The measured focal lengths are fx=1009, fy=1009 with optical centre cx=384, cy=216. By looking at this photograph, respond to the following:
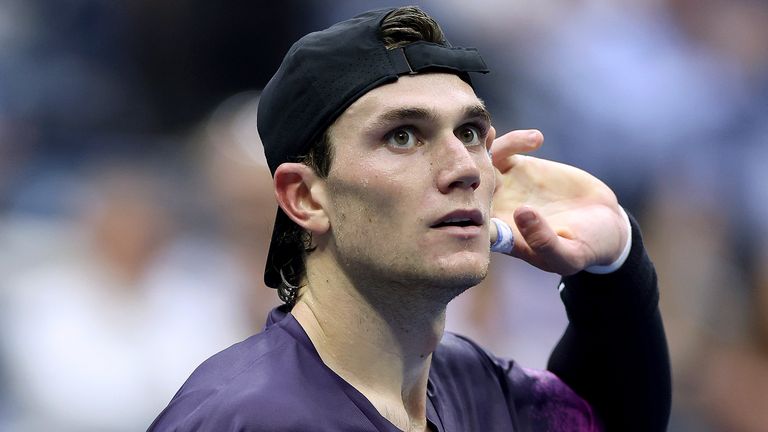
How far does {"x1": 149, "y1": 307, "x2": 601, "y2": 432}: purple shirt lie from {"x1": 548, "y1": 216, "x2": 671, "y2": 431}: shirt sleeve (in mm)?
82

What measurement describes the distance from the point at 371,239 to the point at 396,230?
0.17 feet

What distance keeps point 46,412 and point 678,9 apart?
3096 millimetres

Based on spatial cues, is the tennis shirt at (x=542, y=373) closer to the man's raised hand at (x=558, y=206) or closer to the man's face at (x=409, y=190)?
the man's raised hand at (x=558, y=206)

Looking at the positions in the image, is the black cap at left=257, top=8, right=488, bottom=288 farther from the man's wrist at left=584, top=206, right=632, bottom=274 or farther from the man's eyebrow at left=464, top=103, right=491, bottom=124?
the man's wrist at left=584, top=206, right=632, bottom=274

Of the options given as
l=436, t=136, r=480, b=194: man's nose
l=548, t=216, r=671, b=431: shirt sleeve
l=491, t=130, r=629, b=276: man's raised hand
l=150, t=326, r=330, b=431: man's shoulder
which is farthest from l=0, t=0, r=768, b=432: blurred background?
l=436, t=136, r=480, b=194: man's nose

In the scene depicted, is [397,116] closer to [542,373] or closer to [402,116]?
[402,116]

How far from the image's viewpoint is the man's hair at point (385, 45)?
6.07 ft

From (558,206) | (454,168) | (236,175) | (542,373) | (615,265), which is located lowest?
(542,373)

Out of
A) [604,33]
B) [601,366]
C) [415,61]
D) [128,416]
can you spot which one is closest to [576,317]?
[601,366]

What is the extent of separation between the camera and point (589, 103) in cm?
424

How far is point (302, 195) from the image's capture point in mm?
1908

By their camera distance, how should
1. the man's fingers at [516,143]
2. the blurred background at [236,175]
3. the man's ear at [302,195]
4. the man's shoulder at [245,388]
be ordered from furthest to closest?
the blurred background at [236,175], the man's fingers at [516,143], the man's ear at [302,195], the man's shoulder at [245,388]

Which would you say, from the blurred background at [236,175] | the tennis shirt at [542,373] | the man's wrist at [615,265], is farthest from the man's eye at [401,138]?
the blurred background at [236,175]

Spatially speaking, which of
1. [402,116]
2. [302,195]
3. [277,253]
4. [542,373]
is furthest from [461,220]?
[542,373]
